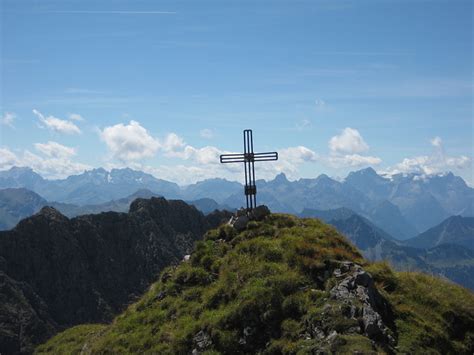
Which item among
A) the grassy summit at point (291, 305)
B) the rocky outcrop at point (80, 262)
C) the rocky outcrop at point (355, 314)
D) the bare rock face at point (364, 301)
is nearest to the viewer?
the rocky outcrop at point (355, 314)

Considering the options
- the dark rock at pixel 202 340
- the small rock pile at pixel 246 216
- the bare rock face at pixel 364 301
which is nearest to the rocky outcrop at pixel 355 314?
the bare rock face at pixel 364 301

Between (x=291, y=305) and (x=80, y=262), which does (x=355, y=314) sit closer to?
(x=291, y=305)

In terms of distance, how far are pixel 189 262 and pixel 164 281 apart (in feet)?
6.55

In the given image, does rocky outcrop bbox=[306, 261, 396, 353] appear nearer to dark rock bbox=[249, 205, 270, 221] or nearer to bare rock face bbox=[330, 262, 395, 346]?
bare rock face bbox=[330, 262, 395, 346]

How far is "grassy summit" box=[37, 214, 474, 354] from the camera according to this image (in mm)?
19547

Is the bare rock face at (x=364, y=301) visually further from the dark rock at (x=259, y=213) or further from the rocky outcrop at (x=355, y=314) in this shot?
the dark rock at (x=259, y=213)

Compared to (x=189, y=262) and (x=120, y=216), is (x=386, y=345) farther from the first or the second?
(x=120, y=216)

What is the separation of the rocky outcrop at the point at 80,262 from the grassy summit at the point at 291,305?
9335 cm

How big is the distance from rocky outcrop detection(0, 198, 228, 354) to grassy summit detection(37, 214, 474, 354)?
306 ft

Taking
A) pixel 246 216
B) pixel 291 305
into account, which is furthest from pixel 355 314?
pixel 246 216

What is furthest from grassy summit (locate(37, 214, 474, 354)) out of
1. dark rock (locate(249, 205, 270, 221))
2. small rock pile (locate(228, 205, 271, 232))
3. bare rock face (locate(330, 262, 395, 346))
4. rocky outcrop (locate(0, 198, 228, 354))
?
rocky outcrop (locate(0, 198, 228, 354))

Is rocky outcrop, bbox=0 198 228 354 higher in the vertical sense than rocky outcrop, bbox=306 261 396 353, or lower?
lower

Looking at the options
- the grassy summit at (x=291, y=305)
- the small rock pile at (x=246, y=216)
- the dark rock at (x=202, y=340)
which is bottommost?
the dark rock at (x=202, y=340)

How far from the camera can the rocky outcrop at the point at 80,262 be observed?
11831 centimetres
